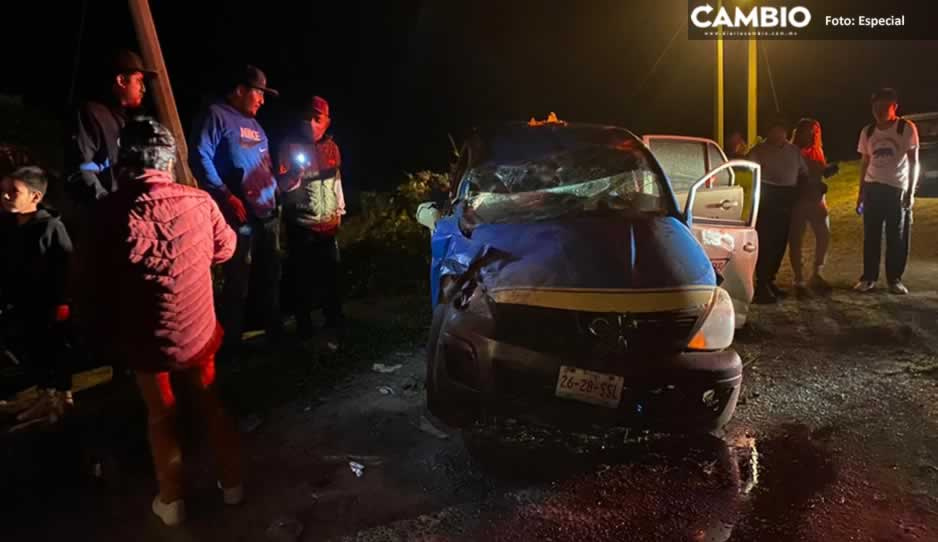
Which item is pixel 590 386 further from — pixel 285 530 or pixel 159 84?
pixel 159 84

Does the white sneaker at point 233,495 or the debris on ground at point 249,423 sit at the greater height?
the white sneaker at point 233,495

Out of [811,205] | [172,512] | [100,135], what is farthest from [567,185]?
[811,205]

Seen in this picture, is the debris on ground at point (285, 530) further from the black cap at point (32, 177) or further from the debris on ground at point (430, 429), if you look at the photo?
the black cap at point (32, 177)

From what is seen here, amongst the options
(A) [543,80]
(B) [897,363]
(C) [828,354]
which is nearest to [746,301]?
(C) [828,354]

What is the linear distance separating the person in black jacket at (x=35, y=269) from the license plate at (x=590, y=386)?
3060mm

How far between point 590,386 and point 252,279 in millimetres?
3105

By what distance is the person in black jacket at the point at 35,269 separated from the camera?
13.6 feet

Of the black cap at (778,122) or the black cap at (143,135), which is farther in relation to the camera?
the black cap at (778,122)

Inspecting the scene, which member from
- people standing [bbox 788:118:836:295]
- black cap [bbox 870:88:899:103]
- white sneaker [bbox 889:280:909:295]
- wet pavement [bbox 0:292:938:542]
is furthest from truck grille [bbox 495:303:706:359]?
black cap [bbox 870:88:899:103]

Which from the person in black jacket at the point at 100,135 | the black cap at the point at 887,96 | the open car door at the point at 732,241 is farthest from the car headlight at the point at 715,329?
the black cap at the point at 887,96

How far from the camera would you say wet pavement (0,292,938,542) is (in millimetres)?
2994

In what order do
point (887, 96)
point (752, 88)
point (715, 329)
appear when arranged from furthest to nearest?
point (752, 88) → point (887, 96) → point (715, 329)

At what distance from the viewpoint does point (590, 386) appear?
10.8 feet

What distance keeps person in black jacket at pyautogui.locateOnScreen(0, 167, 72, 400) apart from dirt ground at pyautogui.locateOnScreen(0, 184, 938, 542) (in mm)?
912
